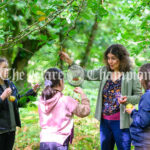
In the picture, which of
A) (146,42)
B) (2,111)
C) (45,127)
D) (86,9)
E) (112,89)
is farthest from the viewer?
(146,42)

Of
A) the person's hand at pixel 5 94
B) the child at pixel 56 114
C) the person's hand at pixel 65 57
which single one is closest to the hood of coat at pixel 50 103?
the child at pixel 56 114

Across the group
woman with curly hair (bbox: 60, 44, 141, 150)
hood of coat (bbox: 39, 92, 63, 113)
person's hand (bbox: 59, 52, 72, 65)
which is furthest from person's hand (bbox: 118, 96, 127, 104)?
person's hand (bbox: 59, 52, 72, 65)

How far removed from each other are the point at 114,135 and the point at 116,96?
527 millimetres

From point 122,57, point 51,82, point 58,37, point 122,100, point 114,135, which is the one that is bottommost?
point 114,135

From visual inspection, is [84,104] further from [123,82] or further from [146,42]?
[146,42]

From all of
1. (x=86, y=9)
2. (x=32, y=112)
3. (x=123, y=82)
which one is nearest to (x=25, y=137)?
(x=32, y=112)

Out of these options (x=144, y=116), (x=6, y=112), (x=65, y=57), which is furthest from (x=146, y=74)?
(x=6, y=112)

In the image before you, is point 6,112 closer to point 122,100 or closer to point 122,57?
point 122,100

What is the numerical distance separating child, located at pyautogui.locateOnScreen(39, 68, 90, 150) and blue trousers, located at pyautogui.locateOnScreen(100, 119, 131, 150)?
643mm

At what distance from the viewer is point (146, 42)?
3145 millimetres

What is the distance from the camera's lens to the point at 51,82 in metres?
2.15

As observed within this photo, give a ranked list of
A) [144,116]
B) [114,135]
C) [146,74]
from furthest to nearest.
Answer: [114,135] < [146,74] < [144,116]

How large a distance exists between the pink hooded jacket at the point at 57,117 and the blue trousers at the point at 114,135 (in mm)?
714

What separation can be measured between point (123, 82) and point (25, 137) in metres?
2.81
